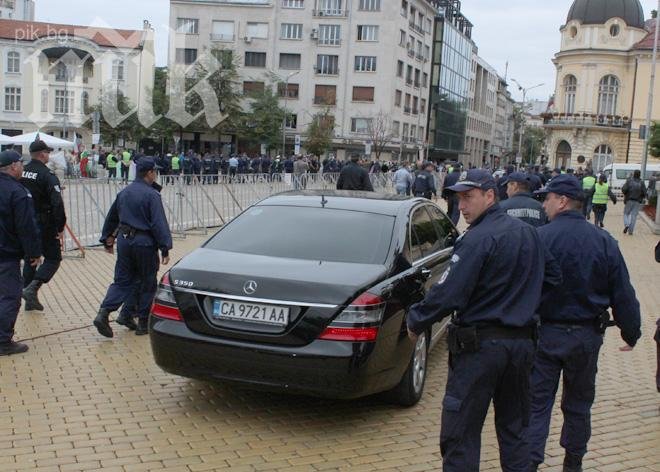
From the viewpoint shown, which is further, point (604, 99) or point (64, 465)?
point (604, 99)

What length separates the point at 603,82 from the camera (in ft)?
235

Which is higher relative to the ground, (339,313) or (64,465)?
(339,313)

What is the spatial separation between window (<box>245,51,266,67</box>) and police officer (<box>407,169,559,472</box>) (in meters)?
68.3

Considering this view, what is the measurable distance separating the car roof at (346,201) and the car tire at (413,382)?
3.67 feet

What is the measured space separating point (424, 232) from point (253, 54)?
6607 centimetres

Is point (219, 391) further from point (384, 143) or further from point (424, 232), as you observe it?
point (384, 143)

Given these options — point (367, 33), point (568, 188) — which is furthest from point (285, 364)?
point (367, 33)

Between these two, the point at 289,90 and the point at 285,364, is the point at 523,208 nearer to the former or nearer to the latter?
the point at 285,364

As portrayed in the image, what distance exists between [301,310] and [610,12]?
75.5m

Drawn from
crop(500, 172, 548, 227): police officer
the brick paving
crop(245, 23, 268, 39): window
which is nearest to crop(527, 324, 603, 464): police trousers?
the brick paving

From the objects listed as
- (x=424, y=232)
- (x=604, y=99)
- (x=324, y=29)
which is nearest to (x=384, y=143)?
(x=324, y=29)

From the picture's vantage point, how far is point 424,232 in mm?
6477

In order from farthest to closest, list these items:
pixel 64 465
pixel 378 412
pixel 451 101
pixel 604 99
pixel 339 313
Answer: pixel 451 101 → pixel 604 99 → pixel 378 412 → pixel 339 313 → pixel 64 465

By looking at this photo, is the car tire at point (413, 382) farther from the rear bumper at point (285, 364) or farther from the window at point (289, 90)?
the window at point (289, 90)
